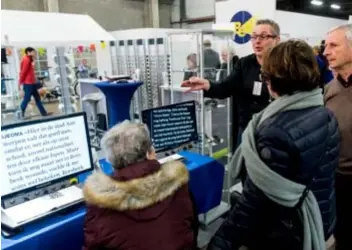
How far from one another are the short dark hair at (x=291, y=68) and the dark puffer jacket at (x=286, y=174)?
0.10m

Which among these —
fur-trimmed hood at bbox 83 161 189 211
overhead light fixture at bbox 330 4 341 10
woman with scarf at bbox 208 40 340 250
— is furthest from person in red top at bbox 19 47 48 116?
overhead light fixture at bbox 330 4 341 10

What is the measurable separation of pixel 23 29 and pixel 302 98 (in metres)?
Result: 5.50

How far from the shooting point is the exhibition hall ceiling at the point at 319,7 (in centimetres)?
1229

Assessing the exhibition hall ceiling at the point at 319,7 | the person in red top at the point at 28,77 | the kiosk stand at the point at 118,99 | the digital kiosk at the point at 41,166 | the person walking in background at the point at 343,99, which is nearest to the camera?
the digital kiosk at the point at 41,166

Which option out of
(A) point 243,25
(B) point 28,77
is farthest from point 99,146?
(B) point 28,77

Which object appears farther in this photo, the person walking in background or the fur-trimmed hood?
the person walking in background

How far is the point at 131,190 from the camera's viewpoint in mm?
1136

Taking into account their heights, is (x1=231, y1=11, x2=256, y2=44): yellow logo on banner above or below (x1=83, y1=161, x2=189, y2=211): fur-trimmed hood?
above

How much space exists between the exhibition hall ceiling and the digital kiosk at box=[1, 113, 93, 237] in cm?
1137

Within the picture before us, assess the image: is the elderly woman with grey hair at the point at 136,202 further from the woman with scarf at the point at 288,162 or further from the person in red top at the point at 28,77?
the person in red top at the point at 28,77

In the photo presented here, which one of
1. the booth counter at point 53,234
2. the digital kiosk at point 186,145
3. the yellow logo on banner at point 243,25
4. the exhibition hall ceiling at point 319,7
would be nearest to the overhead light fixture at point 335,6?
the exhibition hall ceiling at point 319,7

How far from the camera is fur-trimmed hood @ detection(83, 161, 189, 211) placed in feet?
3.69

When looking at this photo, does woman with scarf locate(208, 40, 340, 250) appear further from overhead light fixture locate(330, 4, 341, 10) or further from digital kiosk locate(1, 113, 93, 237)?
overhead light fixture locate(330, 4, 341, 10)

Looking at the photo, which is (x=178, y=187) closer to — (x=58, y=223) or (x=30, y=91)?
(x=58, y=223)
